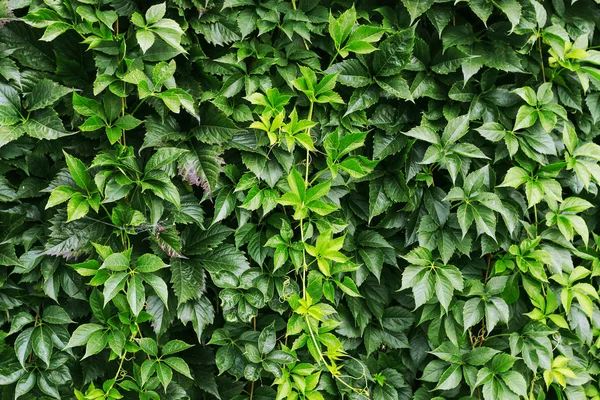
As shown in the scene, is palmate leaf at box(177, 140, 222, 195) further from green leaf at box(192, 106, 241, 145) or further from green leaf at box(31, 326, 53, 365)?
green leaf at box(31, 326, 53, 365)

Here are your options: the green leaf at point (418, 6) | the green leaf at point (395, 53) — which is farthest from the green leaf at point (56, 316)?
the green leaf at point (418, 6)

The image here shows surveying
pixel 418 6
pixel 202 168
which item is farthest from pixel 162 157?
pixel 418 6

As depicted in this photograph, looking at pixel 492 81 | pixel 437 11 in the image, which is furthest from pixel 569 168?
pixel 437 11

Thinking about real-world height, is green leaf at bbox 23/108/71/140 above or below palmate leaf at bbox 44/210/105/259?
above

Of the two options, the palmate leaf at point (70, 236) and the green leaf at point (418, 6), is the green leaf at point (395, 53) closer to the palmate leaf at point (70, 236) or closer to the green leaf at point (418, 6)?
A: the green leaf at point (418, 6)

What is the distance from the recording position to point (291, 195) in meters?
1.70

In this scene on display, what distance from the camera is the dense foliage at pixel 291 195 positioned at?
1673 millimetres

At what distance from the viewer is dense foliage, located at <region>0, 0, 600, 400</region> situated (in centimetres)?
167

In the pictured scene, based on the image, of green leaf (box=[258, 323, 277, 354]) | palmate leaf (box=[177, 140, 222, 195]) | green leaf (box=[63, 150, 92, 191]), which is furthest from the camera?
green leaf (box=[258, 323, 277, 354])

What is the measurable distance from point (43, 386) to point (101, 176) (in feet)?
2.55

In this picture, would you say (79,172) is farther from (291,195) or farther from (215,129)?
(291,195)

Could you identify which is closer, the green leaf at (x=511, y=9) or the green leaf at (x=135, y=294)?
the green leaf at (x=135, y=294)

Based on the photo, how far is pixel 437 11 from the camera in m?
1.88

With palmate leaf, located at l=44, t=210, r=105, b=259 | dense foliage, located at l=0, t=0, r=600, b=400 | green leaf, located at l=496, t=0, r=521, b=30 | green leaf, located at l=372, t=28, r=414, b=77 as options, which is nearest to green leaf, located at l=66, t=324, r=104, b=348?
dense foliage, located at l=0, t=0, r=600, b=400
